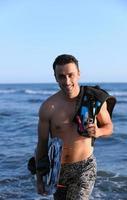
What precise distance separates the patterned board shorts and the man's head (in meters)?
0.67

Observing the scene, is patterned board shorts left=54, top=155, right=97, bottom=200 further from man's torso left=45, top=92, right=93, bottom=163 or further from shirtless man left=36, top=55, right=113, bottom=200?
man's torso left=45, top=92, right=93, bottom=163

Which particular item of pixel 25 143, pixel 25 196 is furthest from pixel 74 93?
pixel 25 143

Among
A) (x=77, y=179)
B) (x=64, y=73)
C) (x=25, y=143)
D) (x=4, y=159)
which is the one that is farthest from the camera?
(x=25, y=143)

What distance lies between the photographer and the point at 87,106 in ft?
13.0

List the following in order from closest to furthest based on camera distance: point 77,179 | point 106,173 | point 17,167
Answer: point 77,179, point 106,173, point 17,167

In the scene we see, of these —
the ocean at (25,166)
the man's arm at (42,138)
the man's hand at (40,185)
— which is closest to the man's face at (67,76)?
the man's arm at (42,138)

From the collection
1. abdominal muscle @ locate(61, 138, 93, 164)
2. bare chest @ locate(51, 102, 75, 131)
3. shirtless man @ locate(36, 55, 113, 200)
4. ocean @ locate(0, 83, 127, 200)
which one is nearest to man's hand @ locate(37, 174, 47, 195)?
shirtless man @ locate(36, 55, 113, 200)

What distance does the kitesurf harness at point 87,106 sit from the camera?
12.9ft

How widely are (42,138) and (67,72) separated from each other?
0.64 metres

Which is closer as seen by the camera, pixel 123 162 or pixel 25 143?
pixel 123 162

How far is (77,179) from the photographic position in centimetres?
418

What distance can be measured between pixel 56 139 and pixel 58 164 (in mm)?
214

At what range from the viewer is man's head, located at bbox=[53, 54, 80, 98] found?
155 inches

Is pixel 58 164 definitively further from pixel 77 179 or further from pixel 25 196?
pixel 25 196
